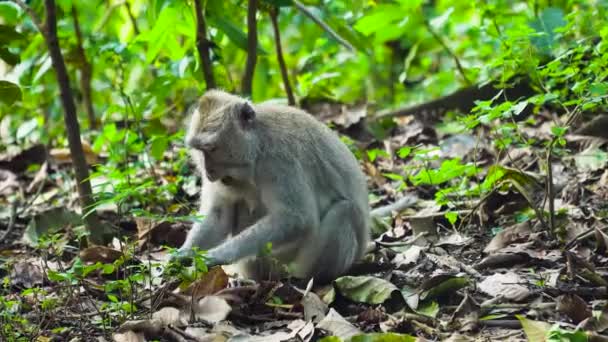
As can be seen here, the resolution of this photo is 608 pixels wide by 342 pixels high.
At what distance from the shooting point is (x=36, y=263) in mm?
6219

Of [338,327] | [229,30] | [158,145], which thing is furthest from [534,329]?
[158,145]

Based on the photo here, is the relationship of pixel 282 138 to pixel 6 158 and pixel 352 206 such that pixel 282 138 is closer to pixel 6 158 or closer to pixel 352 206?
pixel 352 206

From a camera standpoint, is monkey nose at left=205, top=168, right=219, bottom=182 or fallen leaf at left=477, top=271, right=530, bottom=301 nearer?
fallen leaf at left=477, top=271, right=530, bottom=301

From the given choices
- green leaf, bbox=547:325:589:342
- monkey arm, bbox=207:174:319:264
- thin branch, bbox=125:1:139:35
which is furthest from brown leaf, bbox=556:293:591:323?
thin branch, bbox=125:1:139:35

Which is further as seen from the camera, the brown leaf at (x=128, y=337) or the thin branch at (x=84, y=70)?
the thin branch at (x=84, y=70)

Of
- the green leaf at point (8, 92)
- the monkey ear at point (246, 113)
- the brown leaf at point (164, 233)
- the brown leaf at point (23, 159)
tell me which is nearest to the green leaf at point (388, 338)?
the monkey ear at point (246, 113)

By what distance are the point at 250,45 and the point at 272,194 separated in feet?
6.61

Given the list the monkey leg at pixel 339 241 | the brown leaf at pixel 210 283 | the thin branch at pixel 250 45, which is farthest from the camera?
the thin branch at pixel 250 45

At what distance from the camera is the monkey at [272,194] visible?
5516 mm

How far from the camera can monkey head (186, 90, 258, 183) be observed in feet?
18.0

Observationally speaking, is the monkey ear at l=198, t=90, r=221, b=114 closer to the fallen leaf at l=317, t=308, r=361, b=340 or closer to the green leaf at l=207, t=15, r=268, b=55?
the green leaf at l=207, t=15, r=268, b=55

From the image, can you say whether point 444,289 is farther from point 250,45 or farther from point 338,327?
point 250,45

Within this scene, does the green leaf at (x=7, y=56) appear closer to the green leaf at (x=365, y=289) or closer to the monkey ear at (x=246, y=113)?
the monkey ear at (x=246, y=113)

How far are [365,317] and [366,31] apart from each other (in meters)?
4.29
